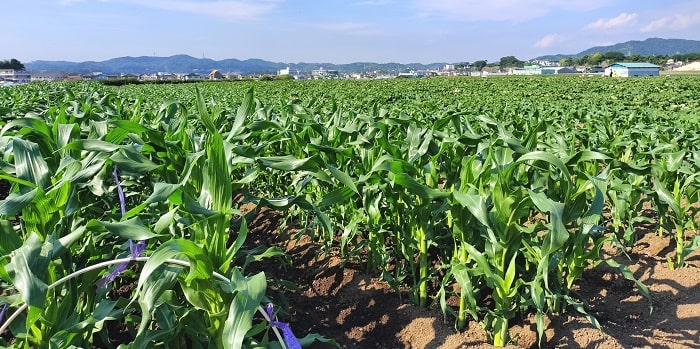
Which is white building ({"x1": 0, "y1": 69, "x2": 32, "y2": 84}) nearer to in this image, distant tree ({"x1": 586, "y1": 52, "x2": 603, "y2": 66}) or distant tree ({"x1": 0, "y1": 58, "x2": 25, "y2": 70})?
distant tree ({"x1": 0, "y1": 58, "x2": 25, "y2": 70})

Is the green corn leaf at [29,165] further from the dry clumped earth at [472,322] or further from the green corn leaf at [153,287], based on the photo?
the dry clumped earth at [472,322]

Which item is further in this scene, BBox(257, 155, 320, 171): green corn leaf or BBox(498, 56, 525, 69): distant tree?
BBox(498, 56, 525, 69): distant tree

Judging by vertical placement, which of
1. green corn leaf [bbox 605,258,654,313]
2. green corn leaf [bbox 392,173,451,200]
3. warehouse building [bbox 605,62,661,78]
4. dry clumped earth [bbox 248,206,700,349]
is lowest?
dry clumped earth [bbox 248,206,700,349]

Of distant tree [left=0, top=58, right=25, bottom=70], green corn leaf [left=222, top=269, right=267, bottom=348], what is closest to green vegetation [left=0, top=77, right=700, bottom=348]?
green corn leaf [left=222, top=269, right=267, bottom=348]

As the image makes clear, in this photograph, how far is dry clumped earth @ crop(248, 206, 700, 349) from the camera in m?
2.66

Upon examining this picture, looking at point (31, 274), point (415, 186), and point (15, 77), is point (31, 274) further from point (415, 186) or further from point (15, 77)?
point (15, 77)

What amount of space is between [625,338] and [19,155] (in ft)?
10.5

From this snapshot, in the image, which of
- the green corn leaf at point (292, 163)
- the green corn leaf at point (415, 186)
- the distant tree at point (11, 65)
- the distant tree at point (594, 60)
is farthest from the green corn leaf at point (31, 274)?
the distant tree at point (594, 60)

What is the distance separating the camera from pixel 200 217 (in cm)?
201

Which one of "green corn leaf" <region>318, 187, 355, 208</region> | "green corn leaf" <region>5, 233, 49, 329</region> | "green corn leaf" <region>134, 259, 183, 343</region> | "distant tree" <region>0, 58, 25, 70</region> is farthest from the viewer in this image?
"distant tree" <region>0, 58, 25, 70</region>

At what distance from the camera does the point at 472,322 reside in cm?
283

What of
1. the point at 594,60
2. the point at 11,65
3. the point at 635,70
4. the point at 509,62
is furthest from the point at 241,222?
the point at 509,62

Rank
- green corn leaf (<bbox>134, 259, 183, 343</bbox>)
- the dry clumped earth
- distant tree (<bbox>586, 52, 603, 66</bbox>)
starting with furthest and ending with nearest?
distant tree (<bbox>586, 52, 603, 66</bbox>) → the dry clumped earth → green corn leaf (<bbox>134, 259, 183, 343</bbox>)

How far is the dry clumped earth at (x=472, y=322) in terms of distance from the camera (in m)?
2.66
